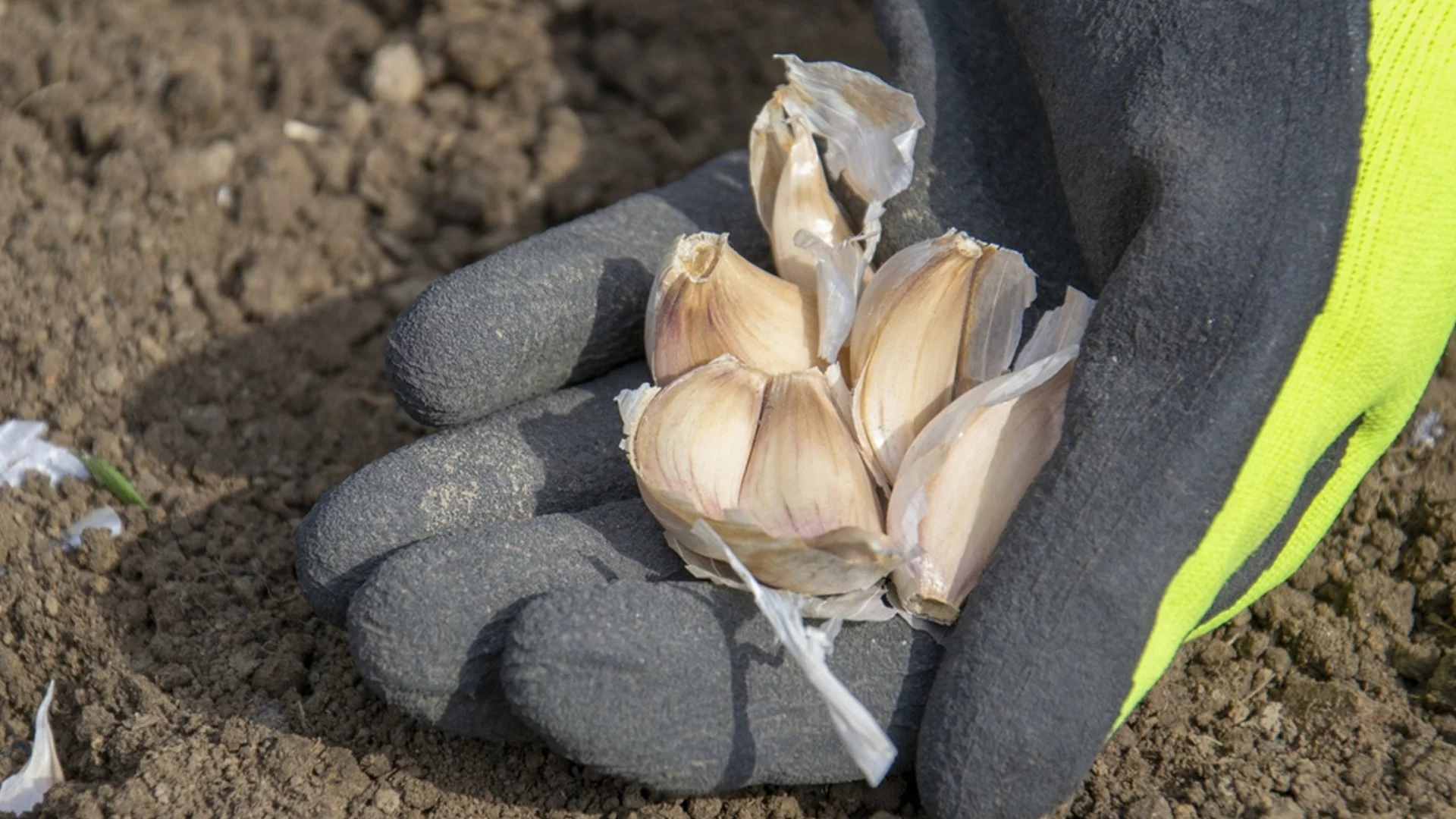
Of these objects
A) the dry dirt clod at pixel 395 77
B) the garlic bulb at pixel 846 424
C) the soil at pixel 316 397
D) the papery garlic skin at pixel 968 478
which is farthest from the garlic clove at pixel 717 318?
the dry dirt clod at pixel 395 77

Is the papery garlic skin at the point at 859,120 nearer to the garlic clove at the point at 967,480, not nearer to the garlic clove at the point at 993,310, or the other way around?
the garlic clove at the point at 993,310

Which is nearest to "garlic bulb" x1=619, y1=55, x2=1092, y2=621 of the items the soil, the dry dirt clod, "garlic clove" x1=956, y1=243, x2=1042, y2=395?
"garlic clove" x1=956, y1=243, x2=1042, y2=395

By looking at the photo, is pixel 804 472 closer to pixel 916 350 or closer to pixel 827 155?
pixel 916 350

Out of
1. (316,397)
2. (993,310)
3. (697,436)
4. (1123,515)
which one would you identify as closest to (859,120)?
(993,310)

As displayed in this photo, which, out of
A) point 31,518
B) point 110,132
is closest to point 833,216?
point 31,518

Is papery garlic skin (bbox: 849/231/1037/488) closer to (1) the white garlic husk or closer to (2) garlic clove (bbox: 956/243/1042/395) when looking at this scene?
(2) garlic clove (bbox: 956/243/1042/395)
